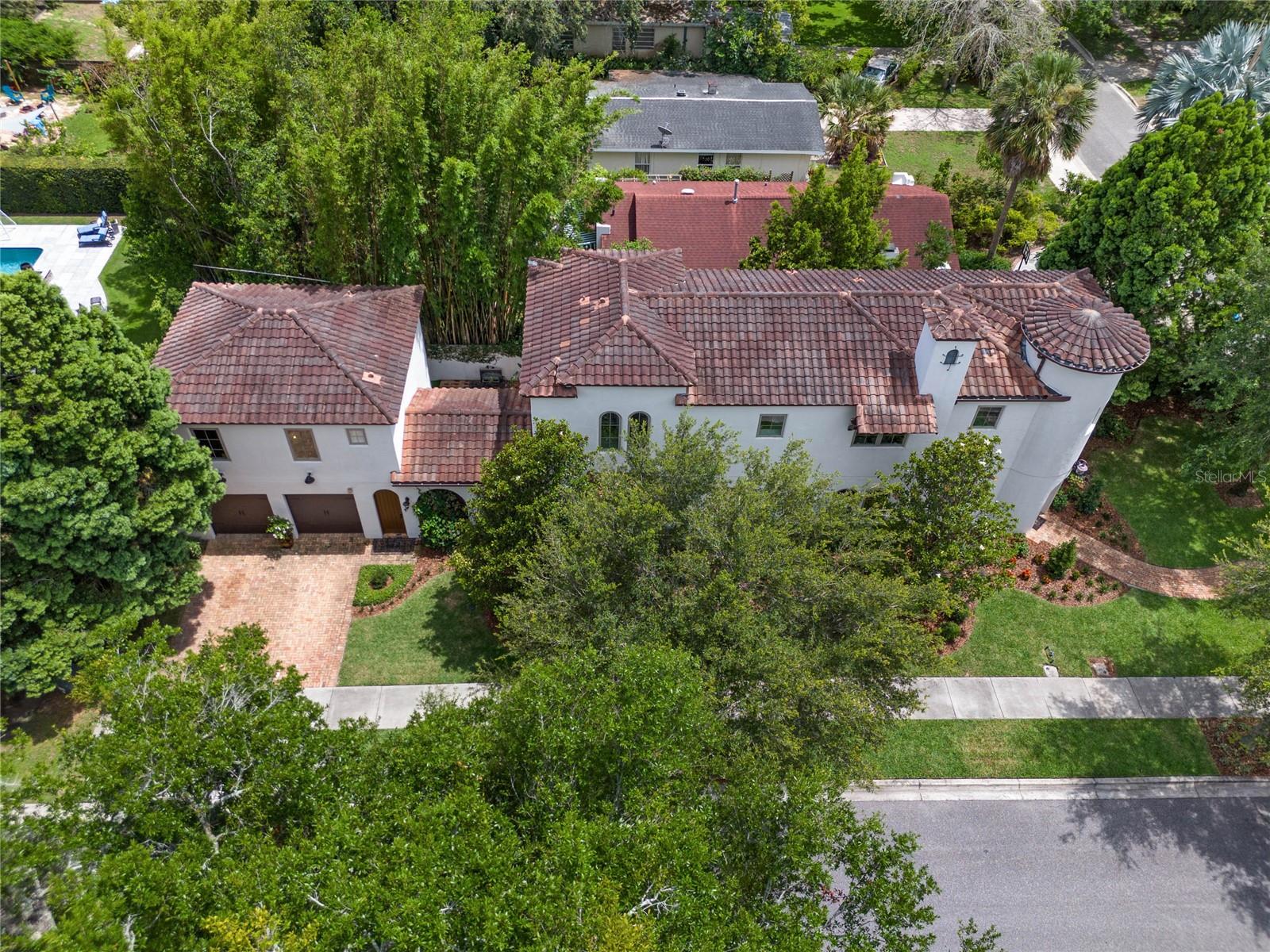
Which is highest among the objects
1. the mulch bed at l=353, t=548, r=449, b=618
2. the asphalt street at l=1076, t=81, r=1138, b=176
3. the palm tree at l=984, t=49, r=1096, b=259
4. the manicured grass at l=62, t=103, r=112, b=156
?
the palm tree at l=984, t=49, r=1096, b=259

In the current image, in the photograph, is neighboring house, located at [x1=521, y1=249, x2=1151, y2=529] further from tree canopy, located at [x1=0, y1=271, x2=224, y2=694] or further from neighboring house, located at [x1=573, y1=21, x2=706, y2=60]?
neighboring house, located at [x1=573, y1=21, x2=706, y2=60]

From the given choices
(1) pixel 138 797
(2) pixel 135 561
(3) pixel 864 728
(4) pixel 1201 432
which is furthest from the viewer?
(4) pixel 1201 432

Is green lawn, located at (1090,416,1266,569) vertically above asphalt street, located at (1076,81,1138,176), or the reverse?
asphalt street, located at (1076,81,1138,176)

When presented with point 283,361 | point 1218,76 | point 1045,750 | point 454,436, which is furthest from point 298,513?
point 1218,76

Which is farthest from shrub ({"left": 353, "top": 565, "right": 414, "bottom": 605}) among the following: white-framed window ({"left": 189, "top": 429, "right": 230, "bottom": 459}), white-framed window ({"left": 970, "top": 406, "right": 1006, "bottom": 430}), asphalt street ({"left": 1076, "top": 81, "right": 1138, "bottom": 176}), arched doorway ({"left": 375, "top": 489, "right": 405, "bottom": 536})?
asphalt street ({"left": 1076, "top": 81, "right": 1138, "bottom": 176})

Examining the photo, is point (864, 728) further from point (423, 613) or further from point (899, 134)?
point (899, 134)

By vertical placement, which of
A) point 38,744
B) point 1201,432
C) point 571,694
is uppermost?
point 571,694

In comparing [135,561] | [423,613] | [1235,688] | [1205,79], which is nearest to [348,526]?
[423,613]
